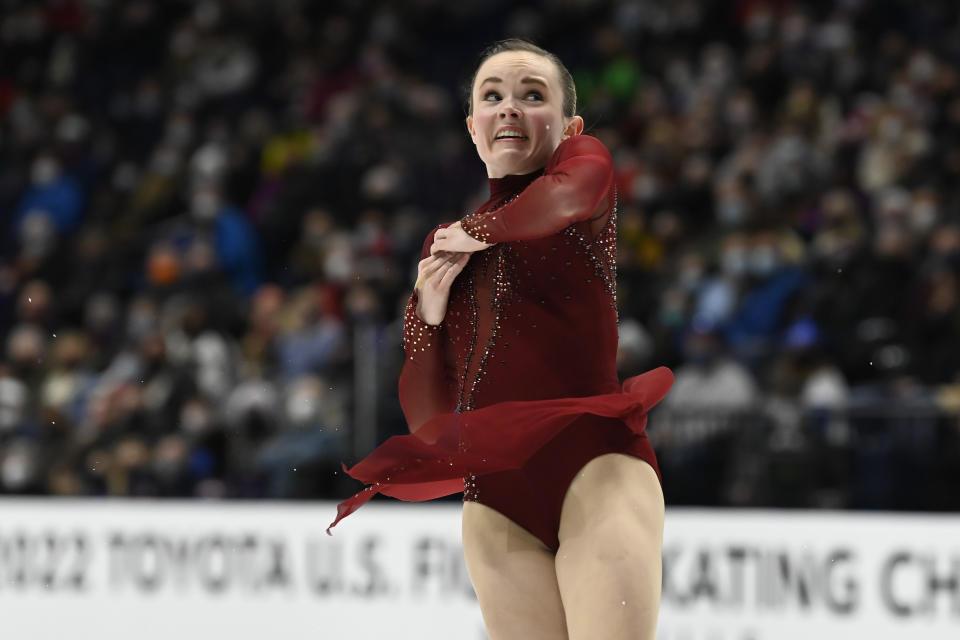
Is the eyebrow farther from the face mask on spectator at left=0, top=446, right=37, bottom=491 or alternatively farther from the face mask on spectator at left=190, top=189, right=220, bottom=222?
the face mask on spectator at left=190, top=189, right=220, bottom=222

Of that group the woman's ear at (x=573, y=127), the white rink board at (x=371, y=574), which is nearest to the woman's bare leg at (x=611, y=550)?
the woman's ear at (x=573, y=127)

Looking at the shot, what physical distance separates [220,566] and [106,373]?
2.76 meters

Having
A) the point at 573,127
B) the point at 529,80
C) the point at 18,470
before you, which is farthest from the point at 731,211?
the point at 529,80

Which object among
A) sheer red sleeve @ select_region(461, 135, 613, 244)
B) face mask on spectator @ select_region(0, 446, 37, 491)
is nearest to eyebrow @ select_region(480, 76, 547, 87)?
sheer red sleeve @ select_region(461, 135, 613, 244)

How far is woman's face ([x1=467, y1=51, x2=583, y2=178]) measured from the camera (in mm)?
2455

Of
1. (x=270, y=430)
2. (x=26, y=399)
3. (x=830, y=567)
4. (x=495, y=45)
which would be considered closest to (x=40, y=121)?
(x=26, y=399)

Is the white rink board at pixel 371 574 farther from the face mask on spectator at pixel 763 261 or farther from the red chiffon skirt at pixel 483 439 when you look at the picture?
the red chiffon skirt at pixel 483 439

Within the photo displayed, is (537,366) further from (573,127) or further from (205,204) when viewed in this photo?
(205,204)

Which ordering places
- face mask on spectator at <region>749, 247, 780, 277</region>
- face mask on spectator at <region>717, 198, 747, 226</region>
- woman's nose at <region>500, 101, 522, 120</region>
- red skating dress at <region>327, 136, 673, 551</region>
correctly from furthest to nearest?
face mask on spectator at <region>717, 198, 747, 226</region> < face mask on spectator at <region>749, 247, 780, 277</region> < woman's nose at <region>500, 101, 522, 120</region> < red skating dress at <region>327, 136, 673, 551</region>

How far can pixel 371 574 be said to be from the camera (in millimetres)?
5949

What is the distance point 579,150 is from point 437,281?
39cm

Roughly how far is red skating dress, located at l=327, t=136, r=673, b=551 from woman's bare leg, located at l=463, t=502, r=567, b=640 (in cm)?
3

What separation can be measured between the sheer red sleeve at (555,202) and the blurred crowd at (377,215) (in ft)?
13.4

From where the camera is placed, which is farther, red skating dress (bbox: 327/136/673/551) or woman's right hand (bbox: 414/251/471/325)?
woman's right hand (bbox: 414/251/471/325)
